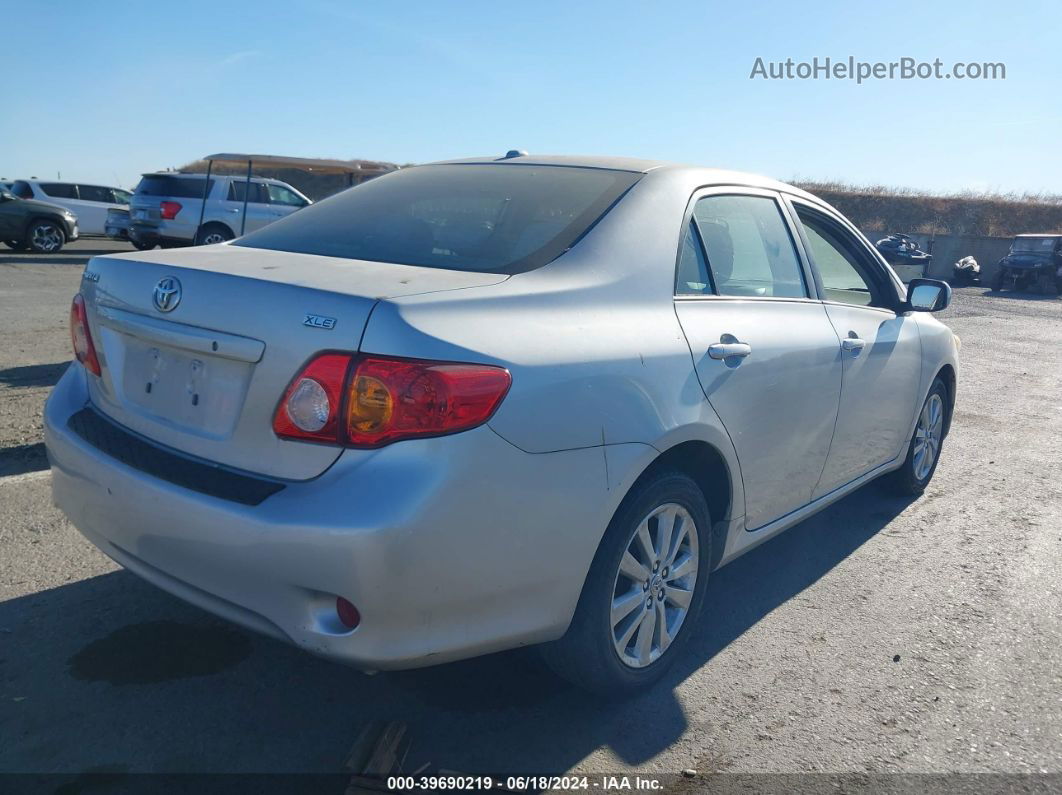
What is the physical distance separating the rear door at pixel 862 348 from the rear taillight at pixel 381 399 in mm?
2247

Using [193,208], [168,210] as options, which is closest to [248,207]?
[193,208]

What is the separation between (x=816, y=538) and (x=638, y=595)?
2.10 meters

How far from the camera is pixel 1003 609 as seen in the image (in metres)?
3.90

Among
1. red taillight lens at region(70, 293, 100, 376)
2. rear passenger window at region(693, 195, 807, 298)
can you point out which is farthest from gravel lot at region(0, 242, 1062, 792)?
rear passenger window at region(693, 195, 807, 298)

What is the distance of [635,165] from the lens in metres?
3.46

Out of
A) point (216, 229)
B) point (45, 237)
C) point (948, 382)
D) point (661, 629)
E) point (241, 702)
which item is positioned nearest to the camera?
point (241, 702)

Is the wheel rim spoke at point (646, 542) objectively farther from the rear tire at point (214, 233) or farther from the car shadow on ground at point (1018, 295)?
the car shadow on ground at point (1018, 295)

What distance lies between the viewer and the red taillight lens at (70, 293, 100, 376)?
2.89m

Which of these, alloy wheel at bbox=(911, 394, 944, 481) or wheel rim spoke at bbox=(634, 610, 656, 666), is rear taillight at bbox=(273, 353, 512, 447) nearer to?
wheel rim spoke at bbox=(634, 610, 656, 666)

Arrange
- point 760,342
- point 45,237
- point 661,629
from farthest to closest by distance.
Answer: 1. point 45,237
2. point 760,342
3. point 661,629

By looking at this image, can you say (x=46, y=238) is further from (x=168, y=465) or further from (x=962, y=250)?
(x=962, y=250)

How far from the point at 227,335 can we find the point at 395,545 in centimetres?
73

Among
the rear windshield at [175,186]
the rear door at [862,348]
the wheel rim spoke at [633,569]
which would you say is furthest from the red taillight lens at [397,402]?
the rear windshield at [175,186]

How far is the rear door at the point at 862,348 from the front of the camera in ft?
13.2
